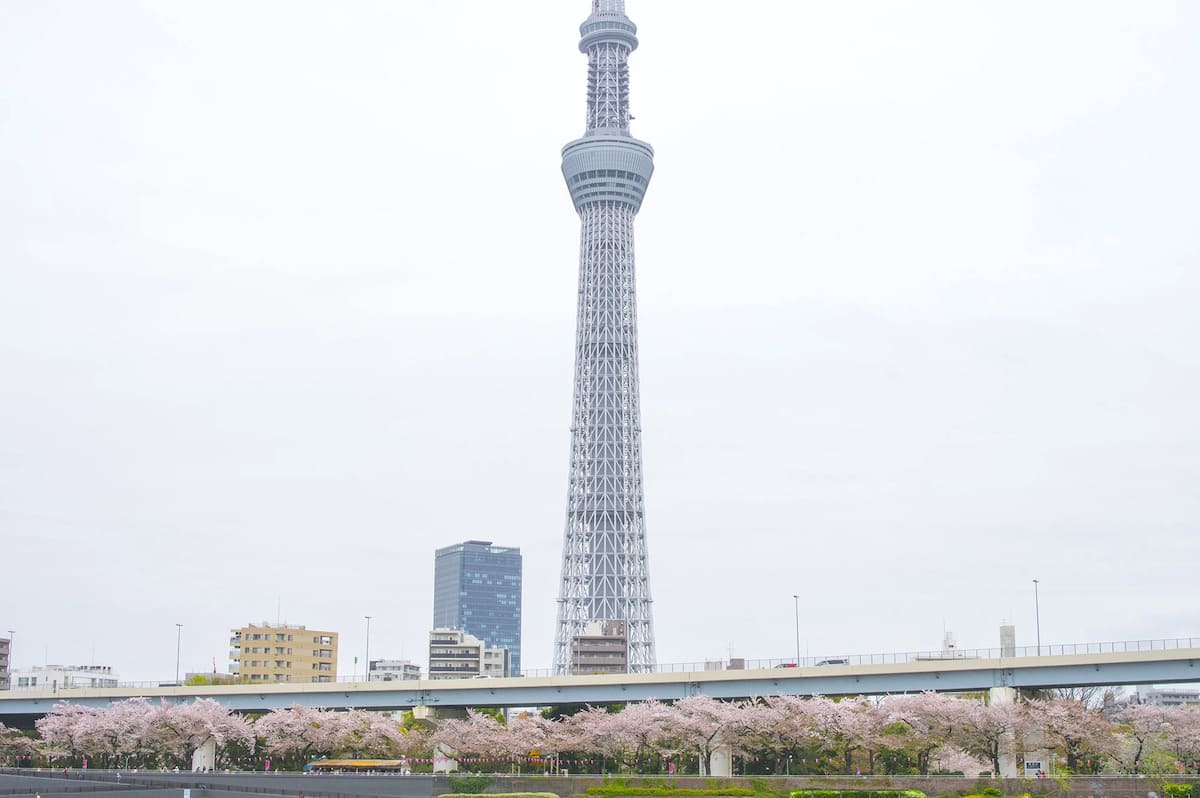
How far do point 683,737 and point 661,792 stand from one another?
46.5 ft

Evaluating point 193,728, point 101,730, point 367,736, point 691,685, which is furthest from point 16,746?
point 691,685

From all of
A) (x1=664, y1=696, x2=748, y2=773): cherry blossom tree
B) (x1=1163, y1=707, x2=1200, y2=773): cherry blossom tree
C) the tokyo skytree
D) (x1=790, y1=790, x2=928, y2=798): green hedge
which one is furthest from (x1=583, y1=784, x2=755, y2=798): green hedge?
the tokyo skytree

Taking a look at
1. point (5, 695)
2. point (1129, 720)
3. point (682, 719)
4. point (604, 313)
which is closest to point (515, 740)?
point (682, 719)

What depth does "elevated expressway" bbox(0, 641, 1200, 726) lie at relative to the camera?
84.8 metres

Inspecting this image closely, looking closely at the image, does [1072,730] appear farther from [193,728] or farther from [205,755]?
[205,755]

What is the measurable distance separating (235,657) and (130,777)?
106303 millimetres

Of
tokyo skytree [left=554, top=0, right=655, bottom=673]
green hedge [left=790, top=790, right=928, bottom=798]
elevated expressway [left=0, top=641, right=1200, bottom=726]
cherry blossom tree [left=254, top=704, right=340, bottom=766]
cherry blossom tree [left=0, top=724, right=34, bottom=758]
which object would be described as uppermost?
tokyo skytree [left=554, top=0, right=655, bottom=673]

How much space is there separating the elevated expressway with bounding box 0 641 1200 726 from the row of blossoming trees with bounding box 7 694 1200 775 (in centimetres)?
152

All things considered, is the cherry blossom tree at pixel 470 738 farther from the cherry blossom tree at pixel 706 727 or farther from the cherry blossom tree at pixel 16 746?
the cherry blossom tree at pixel 16 746

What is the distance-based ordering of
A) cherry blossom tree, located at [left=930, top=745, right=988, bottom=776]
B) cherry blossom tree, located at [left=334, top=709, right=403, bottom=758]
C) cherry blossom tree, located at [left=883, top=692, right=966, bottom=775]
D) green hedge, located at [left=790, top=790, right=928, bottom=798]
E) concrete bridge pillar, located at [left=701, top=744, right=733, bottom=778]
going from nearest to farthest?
1. green hedge, located at [left=790, top=790, right=928, bottom=798]
2. cherry blossom tree, located at [left=883, top=692, right=966, bottom=775]
3. cherry blossom tree, located at [left=930, top=745, right=988, bottom=776]
4. concrete bridge pillar, located at [left=701, top=744, right=733, bottom=778]
5. cherry blossom tree, located at [left=334, top=709, right=403, bottom=758]

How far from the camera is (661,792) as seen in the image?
80.6 m

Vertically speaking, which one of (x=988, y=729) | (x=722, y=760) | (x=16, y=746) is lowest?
(x=16, y=746)

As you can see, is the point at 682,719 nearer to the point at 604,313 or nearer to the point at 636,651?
the point at 636,651

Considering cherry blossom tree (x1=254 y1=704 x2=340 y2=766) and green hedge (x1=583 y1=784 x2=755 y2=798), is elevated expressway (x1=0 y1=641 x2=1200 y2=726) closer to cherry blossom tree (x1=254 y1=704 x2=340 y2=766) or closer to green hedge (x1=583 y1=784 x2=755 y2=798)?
cherry blossom tree (x1=254 y1=704 x2=340 y2=766)
